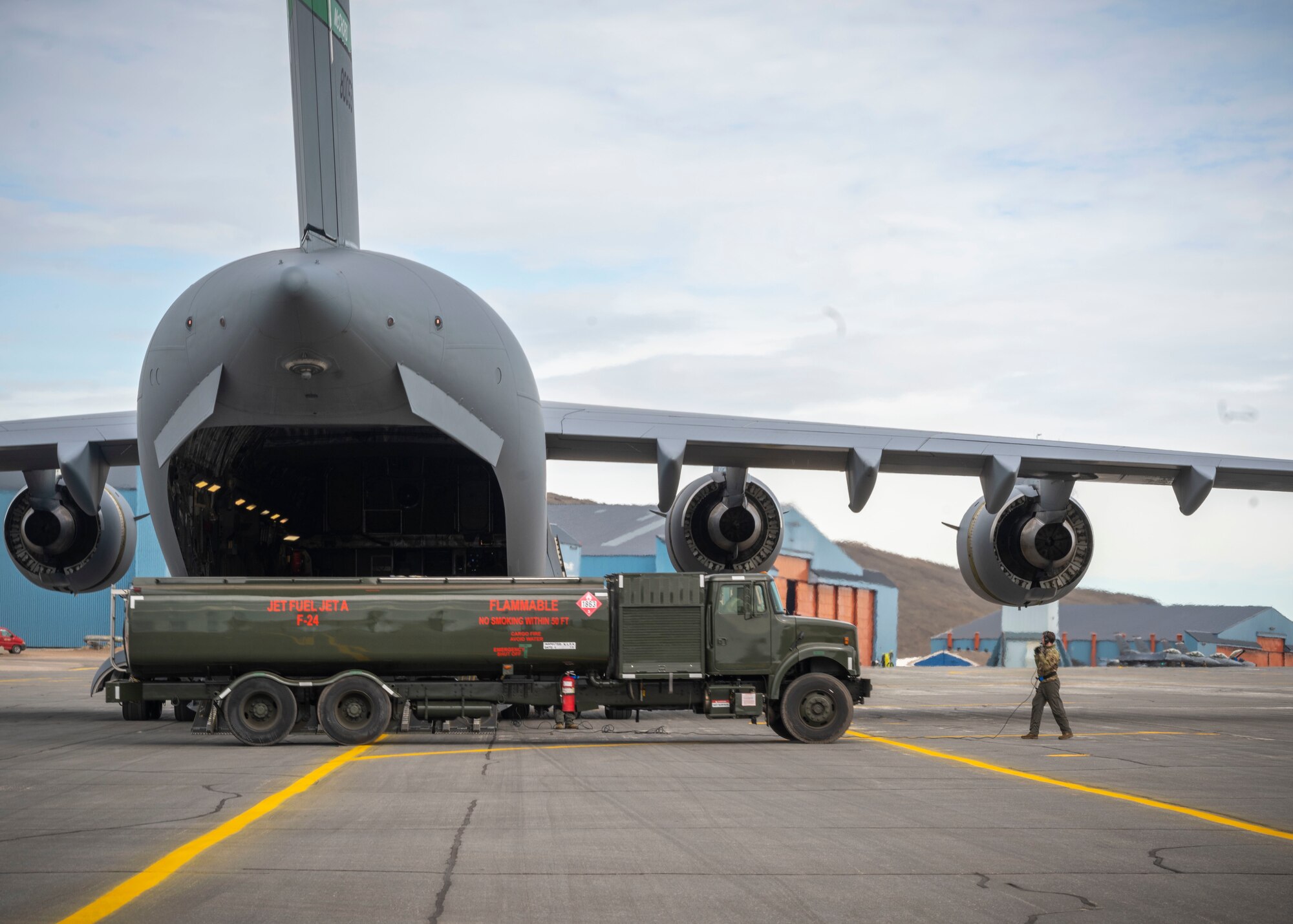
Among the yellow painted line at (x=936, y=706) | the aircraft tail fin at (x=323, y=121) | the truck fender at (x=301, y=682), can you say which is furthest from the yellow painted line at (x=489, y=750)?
the yellow painted line at (x=936, y=706)

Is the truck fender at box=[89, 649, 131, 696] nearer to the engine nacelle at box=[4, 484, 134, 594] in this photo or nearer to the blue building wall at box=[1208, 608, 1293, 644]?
the engine nacelle at box=[4, 484, 134, 594]

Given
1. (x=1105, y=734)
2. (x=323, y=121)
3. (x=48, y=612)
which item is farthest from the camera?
(x=48, y=612)

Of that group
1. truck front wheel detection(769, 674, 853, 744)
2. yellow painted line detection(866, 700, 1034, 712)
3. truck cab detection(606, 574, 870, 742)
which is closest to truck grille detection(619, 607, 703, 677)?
truck cab detection(606, 574, 870, 742)

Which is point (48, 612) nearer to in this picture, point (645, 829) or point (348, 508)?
point (348, 508)

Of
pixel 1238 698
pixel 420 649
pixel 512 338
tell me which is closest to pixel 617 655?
pixel 420 649

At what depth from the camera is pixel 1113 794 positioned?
10031mm

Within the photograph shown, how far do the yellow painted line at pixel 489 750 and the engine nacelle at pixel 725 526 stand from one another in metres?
4.92

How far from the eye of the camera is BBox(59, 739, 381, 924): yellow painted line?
553 cm

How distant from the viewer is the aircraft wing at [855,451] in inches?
688

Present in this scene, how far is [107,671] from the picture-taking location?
15898 millimetres

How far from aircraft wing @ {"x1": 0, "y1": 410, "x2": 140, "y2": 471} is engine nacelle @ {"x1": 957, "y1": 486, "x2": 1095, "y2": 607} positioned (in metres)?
12.3

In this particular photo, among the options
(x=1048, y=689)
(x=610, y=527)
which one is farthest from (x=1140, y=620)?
(x=1048, y=689)

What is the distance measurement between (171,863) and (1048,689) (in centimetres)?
1161

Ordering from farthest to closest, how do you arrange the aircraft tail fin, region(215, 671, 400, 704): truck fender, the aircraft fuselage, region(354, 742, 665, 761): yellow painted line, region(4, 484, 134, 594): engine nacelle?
region(4, 484, 134, 594): engine nacelle
region(215, 671, 400, 704): truck fender
the aircraft tail fin
region(354, 742, 665, 761): yellow painted line
the aircraft fuselage
